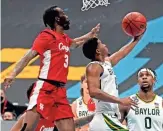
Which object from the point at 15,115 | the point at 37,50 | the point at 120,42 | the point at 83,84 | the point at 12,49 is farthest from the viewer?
the point at 12,49

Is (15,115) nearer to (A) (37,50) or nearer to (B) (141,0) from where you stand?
(B) (141,0)

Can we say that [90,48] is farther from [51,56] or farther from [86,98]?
[86,98]

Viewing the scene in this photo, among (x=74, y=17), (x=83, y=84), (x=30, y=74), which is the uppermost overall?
(x=74, y=17)

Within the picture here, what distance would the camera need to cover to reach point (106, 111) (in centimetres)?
618

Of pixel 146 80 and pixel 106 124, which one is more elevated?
pixel 146 80

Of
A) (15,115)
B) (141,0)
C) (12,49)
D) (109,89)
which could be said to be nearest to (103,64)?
(109,89)

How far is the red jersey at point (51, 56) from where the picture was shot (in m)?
6.12

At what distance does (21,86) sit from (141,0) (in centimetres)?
293

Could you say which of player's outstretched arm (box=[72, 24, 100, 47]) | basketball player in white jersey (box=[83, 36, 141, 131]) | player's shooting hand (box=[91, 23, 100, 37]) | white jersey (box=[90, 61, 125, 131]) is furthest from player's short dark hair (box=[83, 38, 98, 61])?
player's shooting hand (box=[91, 23, 100, 37])

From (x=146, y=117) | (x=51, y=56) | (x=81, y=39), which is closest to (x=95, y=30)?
(x=81, y=39)

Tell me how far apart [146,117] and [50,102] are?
173 centimetres

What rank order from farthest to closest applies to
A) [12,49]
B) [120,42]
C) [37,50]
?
[12,49], [120,42], [37,50]

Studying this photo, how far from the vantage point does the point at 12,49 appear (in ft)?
39.6

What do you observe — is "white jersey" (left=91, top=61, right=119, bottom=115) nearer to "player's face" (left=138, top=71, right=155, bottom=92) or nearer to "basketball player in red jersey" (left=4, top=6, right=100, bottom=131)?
"basketball player in red jersey" (left=4, top=6, right=100, bottom=131)
